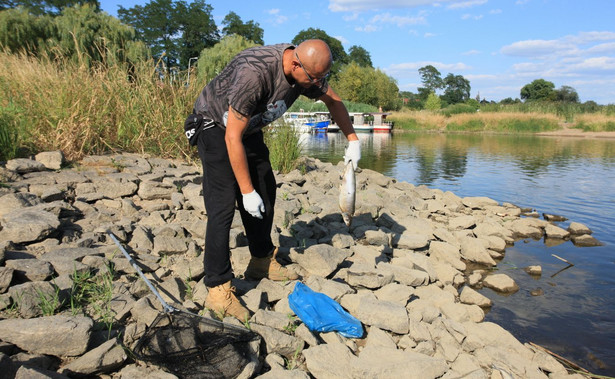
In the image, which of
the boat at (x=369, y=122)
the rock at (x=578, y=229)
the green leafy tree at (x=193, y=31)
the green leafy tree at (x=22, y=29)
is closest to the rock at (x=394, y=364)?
the rock at (x=578, y=229)

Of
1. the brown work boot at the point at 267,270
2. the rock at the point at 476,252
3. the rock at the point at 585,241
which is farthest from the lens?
Result: the rock at the point at 585,241

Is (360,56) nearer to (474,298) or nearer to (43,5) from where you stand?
(43,5)

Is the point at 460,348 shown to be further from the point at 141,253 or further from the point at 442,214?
the point at 442,214

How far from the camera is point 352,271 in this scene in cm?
405

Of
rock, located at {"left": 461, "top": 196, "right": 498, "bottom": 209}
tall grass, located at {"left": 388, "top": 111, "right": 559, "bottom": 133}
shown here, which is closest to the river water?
rock, located at {"left": 461, "top": 196, "right": 498, "bottom": 209}

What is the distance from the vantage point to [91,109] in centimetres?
646

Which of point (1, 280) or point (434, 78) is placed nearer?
point (1, 280)

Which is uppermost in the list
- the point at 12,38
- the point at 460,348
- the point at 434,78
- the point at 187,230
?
the point at 434,78

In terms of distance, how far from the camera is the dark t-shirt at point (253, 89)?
108 inches

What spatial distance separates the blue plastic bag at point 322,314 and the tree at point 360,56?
8544cm

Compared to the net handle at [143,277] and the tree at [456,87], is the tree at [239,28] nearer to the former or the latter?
the tree at [456,87]

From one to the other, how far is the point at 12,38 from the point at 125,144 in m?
20.9

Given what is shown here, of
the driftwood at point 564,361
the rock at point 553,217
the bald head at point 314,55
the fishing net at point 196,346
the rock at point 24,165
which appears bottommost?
the driftwood at point 564,361

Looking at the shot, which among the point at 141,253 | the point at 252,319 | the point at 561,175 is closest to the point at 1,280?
the point at 141,253
